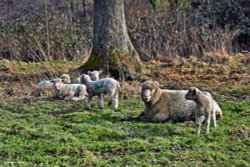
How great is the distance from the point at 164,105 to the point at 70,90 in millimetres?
2830

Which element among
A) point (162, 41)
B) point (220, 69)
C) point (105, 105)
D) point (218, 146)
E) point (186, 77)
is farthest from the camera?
point (162, 41)

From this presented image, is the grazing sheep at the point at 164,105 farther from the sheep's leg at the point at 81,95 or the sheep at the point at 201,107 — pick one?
the sheep's leg at the point at 81,95

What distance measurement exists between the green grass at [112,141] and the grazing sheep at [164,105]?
0.30 meters

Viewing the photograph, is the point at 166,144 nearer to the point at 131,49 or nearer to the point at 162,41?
the point at 131,49

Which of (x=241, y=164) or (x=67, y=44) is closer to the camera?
(x=241, y=164)

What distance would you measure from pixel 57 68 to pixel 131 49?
7.38 feet

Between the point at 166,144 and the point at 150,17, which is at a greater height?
the point at 150,17

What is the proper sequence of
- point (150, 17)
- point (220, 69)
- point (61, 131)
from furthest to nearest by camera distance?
point (150, 17), point (220, 69), point (61, 131)

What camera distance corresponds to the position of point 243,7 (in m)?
22.8

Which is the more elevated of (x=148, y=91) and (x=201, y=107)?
(x=148, y=91)

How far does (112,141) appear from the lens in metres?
9.33

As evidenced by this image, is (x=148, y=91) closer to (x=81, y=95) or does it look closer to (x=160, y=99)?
(x=160, y=99)

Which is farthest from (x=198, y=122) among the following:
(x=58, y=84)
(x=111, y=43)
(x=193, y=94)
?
(x=111, y=43)

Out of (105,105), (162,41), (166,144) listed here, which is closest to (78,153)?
(166,144)
